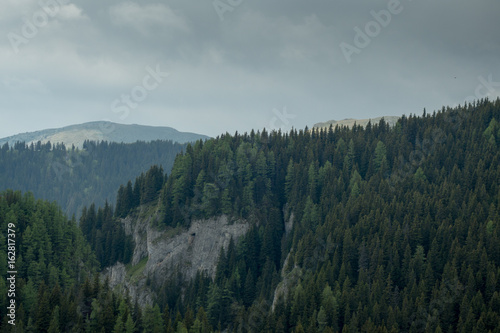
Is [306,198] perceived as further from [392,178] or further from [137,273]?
[137,273]

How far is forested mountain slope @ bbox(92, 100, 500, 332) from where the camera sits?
11956 cm

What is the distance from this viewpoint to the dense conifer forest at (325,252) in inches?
4550

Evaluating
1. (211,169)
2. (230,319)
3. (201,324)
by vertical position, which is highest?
(211,169)

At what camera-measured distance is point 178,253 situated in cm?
18800

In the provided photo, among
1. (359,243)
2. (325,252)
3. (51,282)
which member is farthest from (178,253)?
(359,243)

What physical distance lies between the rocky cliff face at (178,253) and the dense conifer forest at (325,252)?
290cm

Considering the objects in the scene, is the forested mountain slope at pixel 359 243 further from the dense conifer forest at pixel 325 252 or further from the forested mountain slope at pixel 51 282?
the forested mountain slope at pixel 51 282

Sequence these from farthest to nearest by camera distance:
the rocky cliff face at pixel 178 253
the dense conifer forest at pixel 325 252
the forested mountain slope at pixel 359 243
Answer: the rocky cliff face at pixel 178 253, the forested mountain slope at pixel 359 243, the dense conifer forest at pixel 325 252

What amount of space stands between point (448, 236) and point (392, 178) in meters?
44.3

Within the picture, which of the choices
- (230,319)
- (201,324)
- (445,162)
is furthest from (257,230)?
(201,324)

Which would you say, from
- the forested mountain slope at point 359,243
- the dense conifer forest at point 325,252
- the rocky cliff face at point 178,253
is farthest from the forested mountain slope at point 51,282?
the forested mountain slope at point 359,243

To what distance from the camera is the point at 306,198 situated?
617 feet

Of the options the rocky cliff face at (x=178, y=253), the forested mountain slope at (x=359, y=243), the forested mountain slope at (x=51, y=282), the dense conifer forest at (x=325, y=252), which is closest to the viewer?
the forested mountain slope at (x=51, y=282)

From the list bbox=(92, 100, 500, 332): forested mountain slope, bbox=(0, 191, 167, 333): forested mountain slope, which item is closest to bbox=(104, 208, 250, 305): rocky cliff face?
bbox=(92, 100, 500, 332): forested mountain slope
